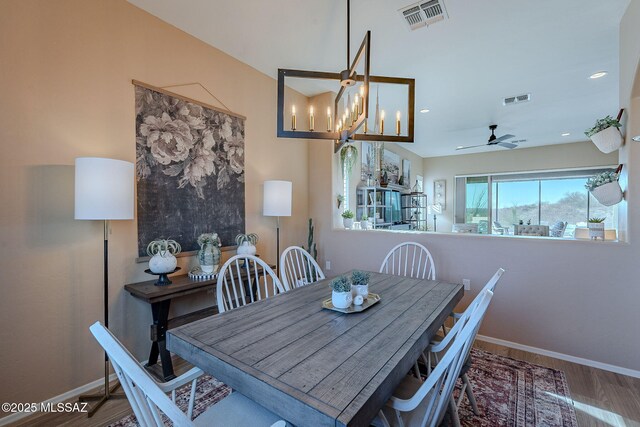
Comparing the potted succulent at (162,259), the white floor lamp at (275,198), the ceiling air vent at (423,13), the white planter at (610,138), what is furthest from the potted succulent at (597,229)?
the potted succulent at (162,259)

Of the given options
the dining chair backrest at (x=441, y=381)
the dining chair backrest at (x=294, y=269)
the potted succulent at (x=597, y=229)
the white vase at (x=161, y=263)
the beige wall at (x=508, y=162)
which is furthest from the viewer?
the beige wall at (x=508, y=162)

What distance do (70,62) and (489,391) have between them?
3.79 metres

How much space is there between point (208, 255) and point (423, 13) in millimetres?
2782

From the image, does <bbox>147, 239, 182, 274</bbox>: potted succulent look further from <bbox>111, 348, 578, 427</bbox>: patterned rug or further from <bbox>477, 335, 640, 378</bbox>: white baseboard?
<bbox>477, 335, 640, 378</bbox>: white baseboard

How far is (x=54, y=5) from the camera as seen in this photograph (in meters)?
1.93

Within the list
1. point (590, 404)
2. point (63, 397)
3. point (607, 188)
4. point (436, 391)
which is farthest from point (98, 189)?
point (607, 188)

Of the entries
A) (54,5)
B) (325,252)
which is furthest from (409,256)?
(54,5)

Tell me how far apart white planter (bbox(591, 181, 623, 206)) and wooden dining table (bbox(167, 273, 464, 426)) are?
5.91ft

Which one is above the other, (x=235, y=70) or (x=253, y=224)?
(x=235, y=70)

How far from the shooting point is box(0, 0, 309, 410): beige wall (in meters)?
1.78

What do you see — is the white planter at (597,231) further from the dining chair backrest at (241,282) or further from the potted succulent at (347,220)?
the dining chair backrest at (241,282)

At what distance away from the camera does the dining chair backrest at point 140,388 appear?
740mm

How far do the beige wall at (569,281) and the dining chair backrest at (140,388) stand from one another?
2.93 meters

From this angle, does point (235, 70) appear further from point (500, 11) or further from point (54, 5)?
point (500, 11)
